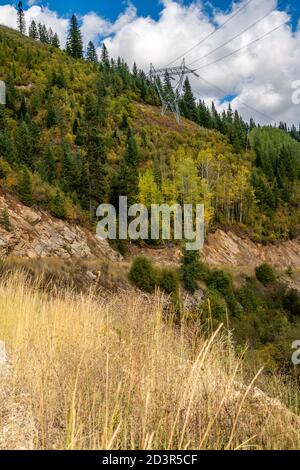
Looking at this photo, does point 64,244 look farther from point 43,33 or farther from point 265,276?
point 43,33

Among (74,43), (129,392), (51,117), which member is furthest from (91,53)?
(129,392)

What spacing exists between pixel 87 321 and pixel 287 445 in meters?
2.11

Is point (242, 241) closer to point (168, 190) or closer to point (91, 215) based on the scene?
point (168, 190)

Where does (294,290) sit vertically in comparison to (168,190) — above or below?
below

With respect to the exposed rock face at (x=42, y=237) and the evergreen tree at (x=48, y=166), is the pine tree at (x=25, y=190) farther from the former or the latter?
the evergreen tree at (x=48, y=166)

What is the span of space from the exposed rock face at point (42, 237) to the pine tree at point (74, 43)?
237ft

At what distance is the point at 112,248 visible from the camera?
35531 mm

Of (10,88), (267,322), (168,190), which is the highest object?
(10,88)

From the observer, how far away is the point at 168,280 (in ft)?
91.7

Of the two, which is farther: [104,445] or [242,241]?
[242,241]

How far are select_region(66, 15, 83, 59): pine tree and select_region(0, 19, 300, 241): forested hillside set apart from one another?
10.2 meters

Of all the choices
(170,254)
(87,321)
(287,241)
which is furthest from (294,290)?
(87,321)

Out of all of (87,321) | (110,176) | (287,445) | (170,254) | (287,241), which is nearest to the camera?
(287,445)

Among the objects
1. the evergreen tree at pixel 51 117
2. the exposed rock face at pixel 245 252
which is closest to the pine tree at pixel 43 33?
the evergreen tree at pixel 51 117
